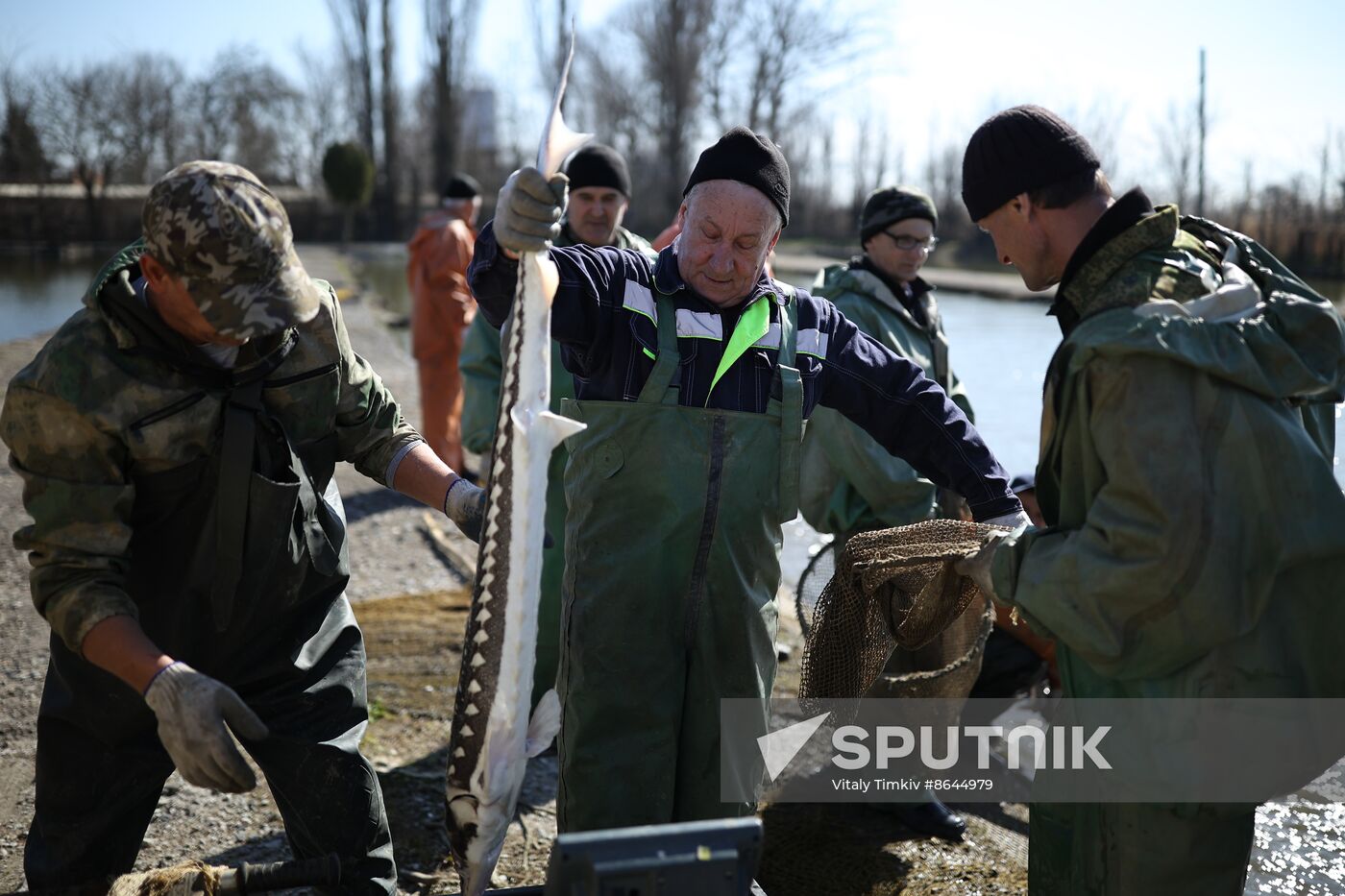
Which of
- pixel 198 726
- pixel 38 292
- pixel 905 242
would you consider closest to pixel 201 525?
pixel 198 726

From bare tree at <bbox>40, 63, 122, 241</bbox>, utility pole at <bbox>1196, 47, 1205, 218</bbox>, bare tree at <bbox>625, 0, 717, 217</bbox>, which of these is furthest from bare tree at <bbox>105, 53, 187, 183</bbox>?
utility pole at <bbox>1196, 47, 1205, 218</bbox>

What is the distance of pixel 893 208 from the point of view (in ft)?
15.5

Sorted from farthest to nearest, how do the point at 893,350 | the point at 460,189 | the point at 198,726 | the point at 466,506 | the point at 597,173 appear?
the point at 460,189 < the point at 597,173 < the point at 893,350 < the point at 466,506 < the point at 198,726

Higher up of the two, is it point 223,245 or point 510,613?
point 223,245

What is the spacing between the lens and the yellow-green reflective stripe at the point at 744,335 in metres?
2.84

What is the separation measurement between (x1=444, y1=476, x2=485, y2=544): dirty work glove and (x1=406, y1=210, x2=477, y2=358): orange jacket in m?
5.86

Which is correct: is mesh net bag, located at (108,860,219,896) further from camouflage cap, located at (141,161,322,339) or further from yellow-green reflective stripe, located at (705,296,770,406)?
yellow-green reflective stripe, located at (705,296,770,406)

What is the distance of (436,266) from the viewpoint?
8.59 meters

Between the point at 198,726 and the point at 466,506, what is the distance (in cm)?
89

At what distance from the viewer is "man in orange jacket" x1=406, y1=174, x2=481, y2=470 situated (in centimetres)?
859

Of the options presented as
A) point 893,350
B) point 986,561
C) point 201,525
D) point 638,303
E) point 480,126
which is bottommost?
point 986,561

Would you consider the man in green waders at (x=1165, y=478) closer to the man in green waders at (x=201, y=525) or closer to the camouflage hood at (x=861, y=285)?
the man in green waders at (x=201, y=525)

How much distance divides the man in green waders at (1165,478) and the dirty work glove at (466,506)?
1.25 metres

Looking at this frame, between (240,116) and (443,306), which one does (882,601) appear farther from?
(240,116)
